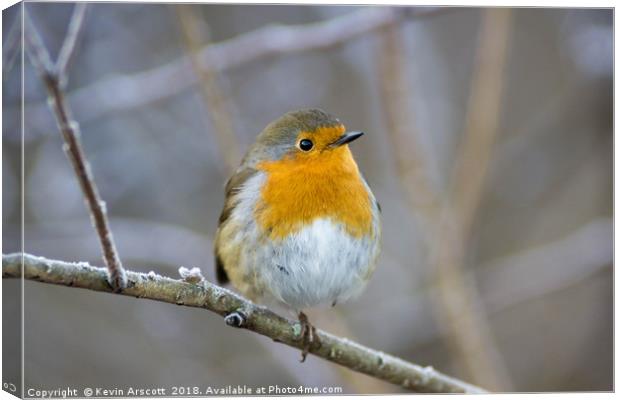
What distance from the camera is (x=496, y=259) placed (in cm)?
454

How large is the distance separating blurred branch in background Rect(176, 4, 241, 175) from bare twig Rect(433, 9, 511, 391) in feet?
3.12

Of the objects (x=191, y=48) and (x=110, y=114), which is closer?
(x=191, y=48)

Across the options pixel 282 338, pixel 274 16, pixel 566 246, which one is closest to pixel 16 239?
pixel 282 338

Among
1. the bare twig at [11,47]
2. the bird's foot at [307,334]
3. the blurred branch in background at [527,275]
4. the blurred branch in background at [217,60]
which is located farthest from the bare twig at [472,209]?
the bare twig at [11,47]

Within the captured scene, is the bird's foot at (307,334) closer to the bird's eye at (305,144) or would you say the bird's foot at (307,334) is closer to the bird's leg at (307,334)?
the bird's leg at (307,334)

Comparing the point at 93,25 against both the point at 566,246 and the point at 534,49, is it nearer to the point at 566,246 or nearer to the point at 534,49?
the point at 534,49

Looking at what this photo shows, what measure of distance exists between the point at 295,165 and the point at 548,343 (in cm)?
216

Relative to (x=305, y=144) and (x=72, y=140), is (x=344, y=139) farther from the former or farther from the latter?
(x=72, y=140)

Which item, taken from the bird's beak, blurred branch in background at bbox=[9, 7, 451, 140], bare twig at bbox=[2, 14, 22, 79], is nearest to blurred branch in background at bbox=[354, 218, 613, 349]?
the bird's beak

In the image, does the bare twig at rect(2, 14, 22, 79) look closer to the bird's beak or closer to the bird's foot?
the bird's beak

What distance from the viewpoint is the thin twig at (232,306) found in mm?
1919

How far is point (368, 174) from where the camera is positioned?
442cm

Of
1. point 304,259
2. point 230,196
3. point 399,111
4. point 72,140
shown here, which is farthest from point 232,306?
point 399,111

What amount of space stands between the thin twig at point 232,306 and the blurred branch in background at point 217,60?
1.32 metres
